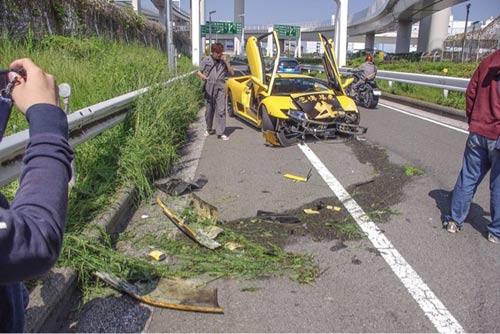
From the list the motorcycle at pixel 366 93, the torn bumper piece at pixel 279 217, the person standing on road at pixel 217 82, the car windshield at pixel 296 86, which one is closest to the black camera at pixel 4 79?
the torn bumper piece at pixel 279 217

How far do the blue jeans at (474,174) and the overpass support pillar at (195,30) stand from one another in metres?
24.3

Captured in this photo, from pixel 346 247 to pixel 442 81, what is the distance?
35.8 ft

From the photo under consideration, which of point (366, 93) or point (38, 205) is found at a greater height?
point (38, 205)

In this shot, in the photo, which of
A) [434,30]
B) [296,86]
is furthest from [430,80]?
[434,30]

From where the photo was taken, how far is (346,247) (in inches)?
151

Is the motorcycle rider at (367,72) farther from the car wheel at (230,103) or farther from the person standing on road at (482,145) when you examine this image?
the person standing on road at (482,145)

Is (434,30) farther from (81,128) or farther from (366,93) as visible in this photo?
(81,128)

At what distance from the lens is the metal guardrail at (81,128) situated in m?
2.83

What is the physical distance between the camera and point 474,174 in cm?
415

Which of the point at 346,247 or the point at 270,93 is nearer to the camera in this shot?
the point at 346,247

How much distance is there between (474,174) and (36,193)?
4166 mm

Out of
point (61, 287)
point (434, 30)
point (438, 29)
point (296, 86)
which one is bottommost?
point (61, 287)

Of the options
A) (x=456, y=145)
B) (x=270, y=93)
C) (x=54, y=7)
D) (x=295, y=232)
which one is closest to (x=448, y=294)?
(x=295, y=232)

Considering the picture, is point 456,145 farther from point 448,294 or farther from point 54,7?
point 54,7
